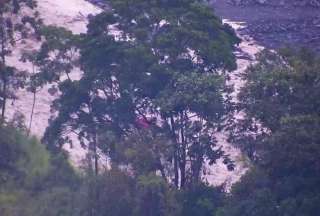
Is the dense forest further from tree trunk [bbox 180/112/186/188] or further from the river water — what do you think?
the river water

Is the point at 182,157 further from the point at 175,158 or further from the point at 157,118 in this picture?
the point at 157,118

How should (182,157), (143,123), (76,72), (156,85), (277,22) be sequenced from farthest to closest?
1. (277,22)
2. (76,72)
3. (143,123)
4. (156,85)
5. (182,157)

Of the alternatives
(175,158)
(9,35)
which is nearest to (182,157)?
(175,158)

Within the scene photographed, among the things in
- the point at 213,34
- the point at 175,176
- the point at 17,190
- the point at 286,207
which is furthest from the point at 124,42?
the point at 286,207

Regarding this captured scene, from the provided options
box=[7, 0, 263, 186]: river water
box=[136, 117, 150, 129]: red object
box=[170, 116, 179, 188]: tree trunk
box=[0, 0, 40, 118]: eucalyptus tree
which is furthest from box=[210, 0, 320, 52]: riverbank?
box=[0, 0, 40, 118]: eucalyptus tree

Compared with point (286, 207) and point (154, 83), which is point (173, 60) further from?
point (286, 207)

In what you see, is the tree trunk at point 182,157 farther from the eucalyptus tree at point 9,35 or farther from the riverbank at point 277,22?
the riverbank at point 277,22

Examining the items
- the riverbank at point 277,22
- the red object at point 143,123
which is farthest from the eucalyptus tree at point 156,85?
the riverbank at point 277,22
